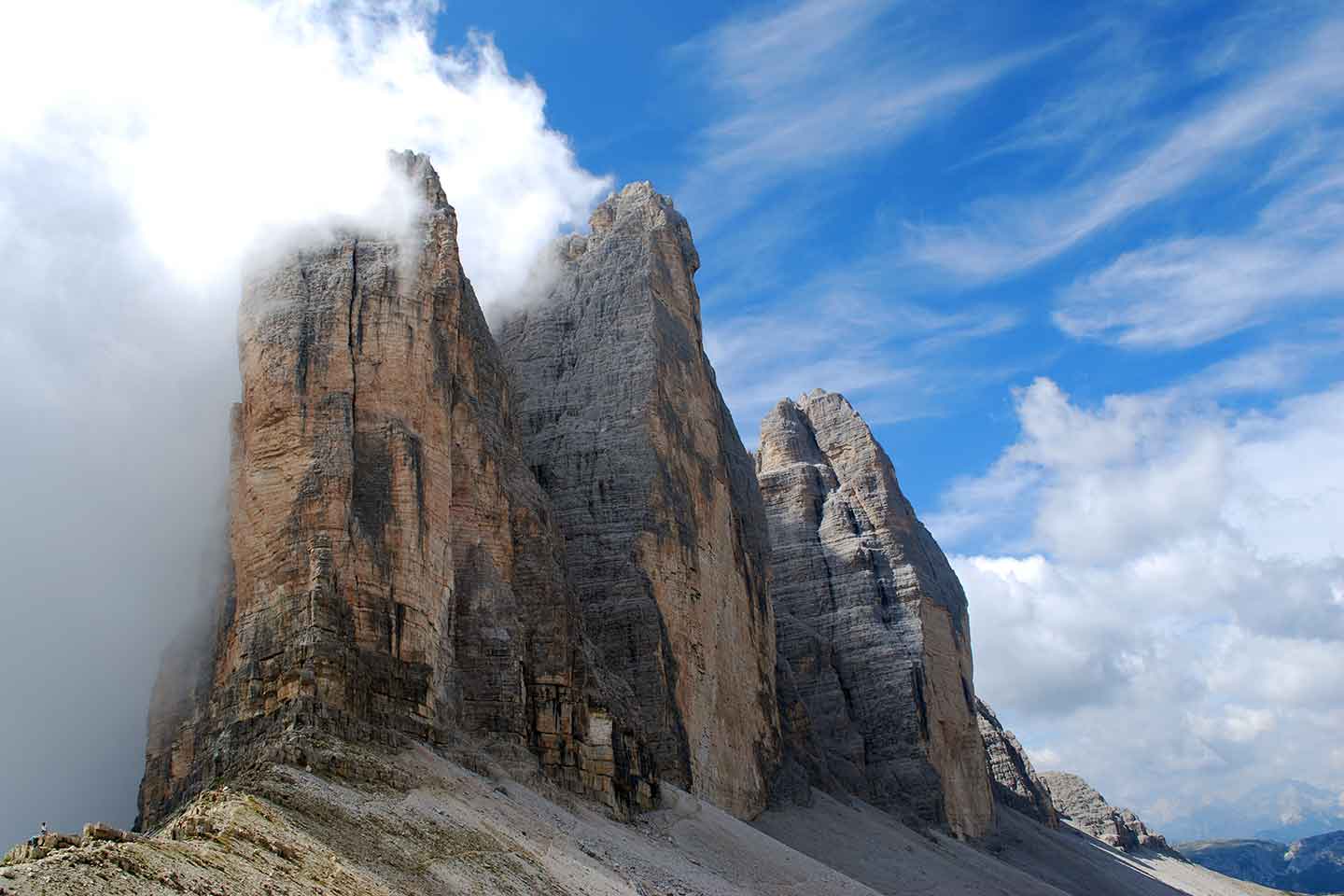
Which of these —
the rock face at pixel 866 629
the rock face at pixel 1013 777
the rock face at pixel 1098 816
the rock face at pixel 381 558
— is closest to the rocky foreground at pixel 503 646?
the rock face at pixel 381 558

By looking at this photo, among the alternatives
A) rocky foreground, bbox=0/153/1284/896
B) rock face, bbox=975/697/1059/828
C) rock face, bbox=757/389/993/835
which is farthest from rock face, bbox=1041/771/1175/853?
rocky foreground, bbox=0/153/1284/896

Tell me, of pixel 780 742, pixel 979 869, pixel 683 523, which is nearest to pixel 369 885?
pixel 683 523

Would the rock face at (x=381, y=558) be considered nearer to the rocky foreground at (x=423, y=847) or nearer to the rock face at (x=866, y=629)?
the rocky foreground at (x=423, y=847)

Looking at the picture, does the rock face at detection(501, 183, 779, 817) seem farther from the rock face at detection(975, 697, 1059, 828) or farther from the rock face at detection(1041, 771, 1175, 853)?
the rock face at detection(1041, 771, 1175, 853)

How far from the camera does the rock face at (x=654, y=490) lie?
6000cm

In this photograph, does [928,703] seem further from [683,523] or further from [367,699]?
[367,699]

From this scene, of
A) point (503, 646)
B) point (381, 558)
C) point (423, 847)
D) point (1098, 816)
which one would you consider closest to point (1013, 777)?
point (1098, 816)

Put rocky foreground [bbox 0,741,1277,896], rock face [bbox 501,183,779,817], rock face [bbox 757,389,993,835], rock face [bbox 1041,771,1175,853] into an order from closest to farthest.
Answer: rocky foreground [bbox 0,741,1277,896], rock face [bbox 501,183,779,817], rock face [bbox 757,389,993,835], rock face [bbox 1041,771,1175,853]

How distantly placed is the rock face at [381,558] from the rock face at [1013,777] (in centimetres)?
6271

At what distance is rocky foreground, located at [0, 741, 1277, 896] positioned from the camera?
24.6m

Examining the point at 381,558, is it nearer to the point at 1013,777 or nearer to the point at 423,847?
the point at 423,847

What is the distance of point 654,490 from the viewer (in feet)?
207

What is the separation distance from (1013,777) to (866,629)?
27119mm

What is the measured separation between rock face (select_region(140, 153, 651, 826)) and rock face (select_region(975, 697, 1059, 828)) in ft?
206
